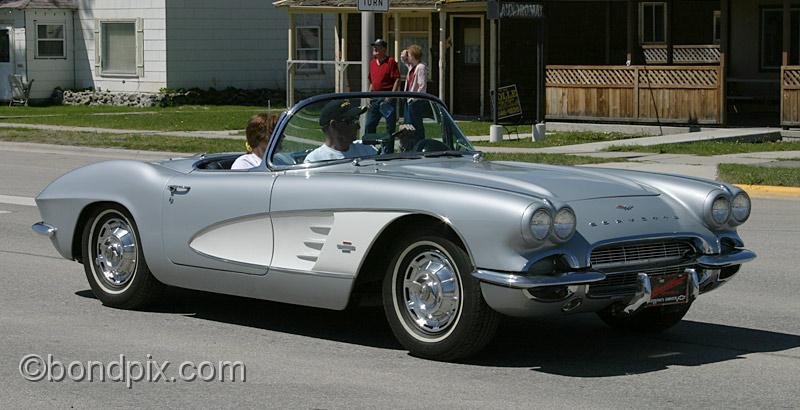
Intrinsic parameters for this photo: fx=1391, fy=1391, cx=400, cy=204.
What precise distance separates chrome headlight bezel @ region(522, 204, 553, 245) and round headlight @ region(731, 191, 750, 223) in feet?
4.74

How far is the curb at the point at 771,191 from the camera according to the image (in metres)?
16.5

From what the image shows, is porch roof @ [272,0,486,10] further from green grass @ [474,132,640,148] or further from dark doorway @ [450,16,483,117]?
green grass @ [474,132,640,148]

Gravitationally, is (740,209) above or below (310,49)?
below

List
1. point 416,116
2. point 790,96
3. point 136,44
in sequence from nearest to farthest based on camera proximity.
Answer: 1. point 416,116
2. point 790,96
3. point 136,44

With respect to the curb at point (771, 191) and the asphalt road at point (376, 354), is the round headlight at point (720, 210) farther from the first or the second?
the curb at point (771, 191)


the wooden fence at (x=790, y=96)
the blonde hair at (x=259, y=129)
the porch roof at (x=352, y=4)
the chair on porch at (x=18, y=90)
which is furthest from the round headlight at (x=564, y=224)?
the chair on porch at (x=18, y=90)

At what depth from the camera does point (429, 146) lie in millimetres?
8500

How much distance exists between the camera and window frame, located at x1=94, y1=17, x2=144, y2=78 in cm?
3766

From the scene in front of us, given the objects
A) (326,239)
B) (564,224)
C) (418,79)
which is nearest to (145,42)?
(418,79)

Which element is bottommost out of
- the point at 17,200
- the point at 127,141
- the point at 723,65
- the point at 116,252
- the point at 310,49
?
the point at 17,200

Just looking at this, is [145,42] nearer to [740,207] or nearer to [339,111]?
[339,111]

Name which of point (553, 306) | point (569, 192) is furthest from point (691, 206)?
point (553, 306)

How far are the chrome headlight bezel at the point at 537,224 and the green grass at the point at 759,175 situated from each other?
35.5 feet

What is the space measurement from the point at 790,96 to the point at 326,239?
18.4 m
